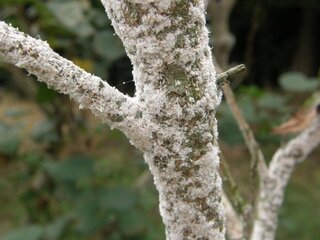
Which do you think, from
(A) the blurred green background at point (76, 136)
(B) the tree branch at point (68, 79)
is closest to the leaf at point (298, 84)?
(A) the blurred green background at point (76, 136)

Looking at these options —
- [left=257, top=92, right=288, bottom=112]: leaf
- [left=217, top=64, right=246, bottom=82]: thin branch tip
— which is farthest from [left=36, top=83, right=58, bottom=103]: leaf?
[left=217, top=64, right=246, bottom=82]: thin branch tip

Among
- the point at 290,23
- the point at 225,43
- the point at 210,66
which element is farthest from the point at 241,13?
the point at 210,66

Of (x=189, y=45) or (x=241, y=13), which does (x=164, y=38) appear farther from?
(x=241, y=13)

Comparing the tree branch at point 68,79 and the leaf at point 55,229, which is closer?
the tree branch at point 68,79

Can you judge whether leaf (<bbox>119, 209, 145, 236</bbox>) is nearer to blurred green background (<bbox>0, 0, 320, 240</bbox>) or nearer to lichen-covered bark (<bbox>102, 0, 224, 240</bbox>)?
blurred green background (<bbox>0, 0, 320, 240</bbox>)

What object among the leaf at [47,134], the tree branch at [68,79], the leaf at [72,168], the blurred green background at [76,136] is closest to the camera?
the tree branch at [68,79]

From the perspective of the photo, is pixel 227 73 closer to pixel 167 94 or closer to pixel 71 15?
pixel 167 94

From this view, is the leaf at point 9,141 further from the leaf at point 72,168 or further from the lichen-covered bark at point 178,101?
the lichen-covered bark at point 178,101
